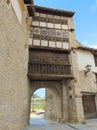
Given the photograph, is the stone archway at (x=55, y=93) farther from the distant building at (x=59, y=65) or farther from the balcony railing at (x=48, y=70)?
the balcony railing at (x=48, y=70)

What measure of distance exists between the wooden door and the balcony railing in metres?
2.66

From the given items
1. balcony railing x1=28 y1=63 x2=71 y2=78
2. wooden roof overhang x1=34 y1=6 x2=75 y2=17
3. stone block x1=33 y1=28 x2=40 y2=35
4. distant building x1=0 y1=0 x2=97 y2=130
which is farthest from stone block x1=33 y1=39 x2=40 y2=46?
wooden roof overhang x1=34 y1=6 x2=75 y2=17

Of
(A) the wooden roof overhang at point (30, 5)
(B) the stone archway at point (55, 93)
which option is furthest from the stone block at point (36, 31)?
(B) the stone archway at point (55, 93)

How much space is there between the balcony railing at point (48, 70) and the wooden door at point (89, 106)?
266 centimetres

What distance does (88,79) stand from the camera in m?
9.55

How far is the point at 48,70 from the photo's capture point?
8258 millimetres

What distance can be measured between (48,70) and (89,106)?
14.2 feet

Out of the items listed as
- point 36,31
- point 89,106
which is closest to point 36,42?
point 36,31

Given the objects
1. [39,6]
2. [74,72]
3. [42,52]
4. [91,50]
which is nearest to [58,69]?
[74,72]

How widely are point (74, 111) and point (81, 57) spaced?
4.18 metres

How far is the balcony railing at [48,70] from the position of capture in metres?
8.03

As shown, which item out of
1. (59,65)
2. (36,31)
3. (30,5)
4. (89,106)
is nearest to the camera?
(30,5)

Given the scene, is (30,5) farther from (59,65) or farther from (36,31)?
(59,65)

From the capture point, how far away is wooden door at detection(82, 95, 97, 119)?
9.11 meters
